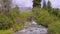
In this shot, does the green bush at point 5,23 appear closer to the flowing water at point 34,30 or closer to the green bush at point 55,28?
the flowing water at point 34,30

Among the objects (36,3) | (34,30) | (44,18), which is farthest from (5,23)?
(36,3)

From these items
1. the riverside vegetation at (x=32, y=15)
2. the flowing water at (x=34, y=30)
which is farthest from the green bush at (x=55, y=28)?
the flowing water at (x=34, y=30)

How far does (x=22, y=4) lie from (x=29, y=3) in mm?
163

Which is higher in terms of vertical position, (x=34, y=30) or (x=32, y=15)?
(x=32, y=15)

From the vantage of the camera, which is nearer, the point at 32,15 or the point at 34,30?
the point at 34,30

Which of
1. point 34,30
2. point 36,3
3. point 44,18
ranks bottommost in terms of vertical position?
point 34,30

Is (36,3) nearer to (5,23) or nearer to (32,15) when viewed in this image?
(32,15)

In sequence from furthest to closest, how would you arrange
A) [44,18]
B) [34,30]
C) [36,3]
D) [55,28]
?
[36,3], [44,18], [34,30], [55,28]

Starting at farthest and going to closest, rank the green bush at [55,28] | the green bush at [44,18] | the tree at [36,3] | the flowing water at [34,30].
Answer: the tree at [36,3] → the green bush at [44,18] → the flowing water at [34,30] → the green bush at [55,28]

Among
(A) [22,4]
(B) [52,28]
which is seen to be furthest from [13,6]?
(B) [52,28]

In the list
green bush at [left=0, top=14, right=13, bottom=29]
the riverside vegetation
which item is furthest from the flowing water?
green bush at [left=0, top=14, right=13, bottom=29]

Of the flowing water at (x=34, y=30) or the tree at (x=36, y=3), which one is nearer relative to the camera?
the flowing water at (x=34, y=30)

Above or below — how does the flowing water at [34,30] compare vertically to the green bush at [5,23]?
below

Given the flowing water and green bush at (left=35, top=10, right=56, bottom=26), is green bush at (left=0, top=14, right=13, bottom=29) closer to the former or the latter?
the flowing water
